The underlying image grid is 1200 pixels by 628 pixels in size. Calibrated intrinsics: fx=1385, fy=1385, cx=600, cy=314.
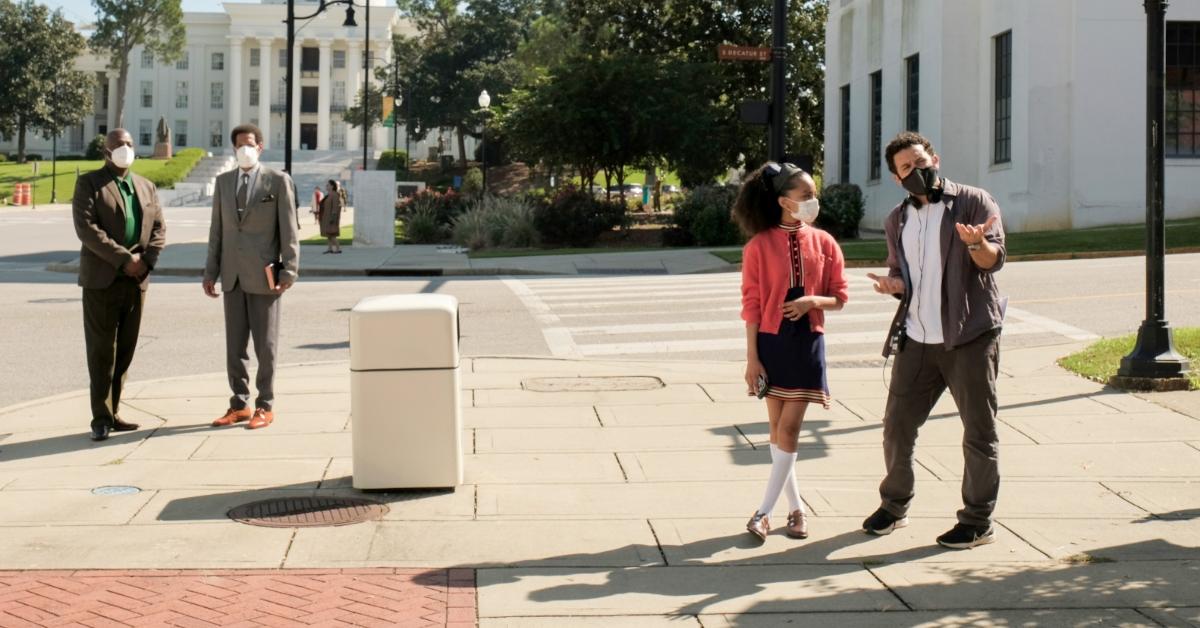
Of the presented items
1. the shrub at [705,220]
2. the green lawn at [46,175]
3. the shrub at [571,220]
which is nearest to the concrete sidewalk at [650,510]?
the shrub at [705,220]

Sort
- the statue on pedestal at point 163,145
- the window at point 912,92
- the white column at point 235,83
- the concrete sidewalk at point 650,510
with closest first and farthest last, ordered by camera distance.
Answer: the concrete sidewalk at point 650,510 → the window at point 912,92 → the statue on pedestal at point 163,145 → the white column at point 235,83

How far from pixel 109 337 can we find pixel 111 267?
467mm

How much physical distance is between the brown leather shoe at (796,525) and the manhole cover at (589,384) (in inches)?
181

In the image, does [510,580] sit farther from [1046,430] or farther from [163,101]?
[163,101]

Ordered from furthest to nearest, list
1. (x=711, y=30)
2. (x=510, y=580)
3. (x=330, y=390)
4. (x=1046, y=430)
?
(x=711, y=30) → (x=330, y=390) → (x=1046, y=430) → (x=510, y=580)

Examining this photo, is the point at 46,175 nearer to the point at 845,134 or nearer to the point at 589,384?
the point at 845,134

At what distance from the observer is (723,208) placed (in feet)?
104

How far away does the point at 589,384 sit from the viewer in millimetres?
11500

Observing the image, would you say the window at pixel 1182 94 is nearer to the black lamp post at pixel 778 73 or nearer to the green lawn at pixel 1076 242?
the green lawn at pixel 1076 242

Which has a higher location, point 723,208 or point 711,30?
point 711,30

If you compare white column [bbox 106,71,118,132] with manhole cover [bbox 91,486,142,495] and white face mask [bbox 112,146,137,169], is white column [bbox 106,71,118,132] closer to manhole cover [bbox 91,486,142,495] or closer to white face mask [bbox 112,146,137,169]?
white face mask [bbox 112,146,137,169]

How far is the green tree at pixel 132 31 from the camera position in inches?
4363

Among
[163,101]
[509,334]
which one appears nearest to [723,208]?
[509,334]

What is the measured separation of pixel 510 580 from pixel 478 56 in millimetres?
89939
